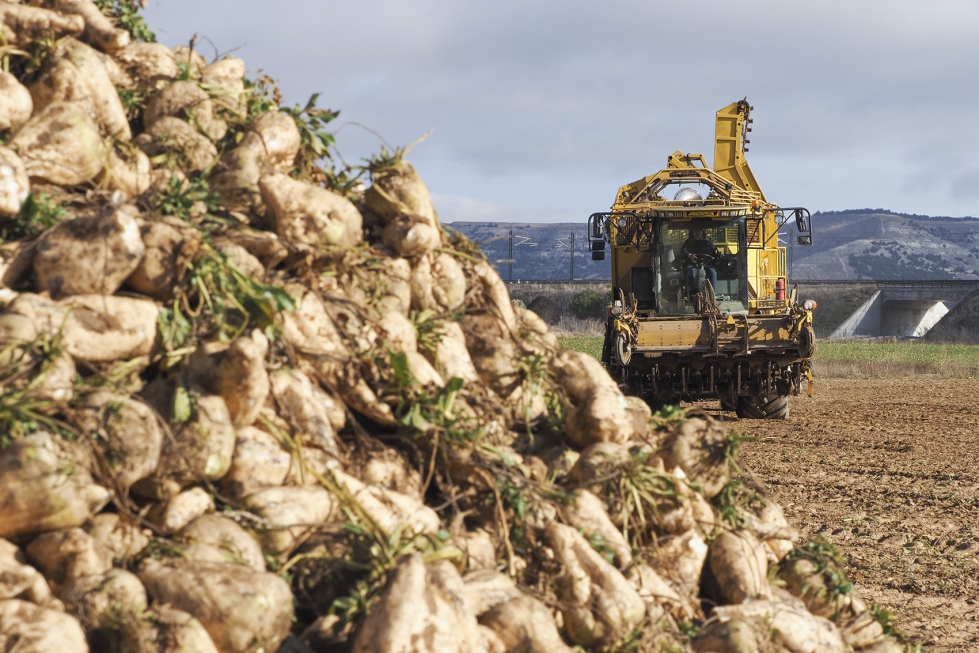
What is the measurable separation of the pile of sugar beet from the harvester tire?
31.3 feet

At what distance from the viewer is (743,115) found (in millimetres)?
18312

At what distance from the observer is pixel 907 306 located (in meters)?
69.4

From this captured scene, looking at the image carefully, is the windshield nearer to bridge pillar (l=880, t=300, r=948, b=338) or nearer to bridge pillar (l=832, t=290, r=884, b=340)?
bridge pillar (l=832, t=290, r=884, b=340)

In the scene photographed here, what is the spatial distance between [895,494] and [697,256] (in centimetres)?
595

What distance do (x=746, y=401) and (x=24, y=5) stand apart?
11.8 meters

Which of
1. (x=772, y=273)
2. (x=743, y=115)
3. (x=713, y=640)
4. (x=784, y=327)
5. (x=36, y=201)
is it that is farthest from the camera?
(x=743, y=115)

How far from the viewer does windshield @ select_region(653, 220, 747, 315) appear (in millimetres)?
15016

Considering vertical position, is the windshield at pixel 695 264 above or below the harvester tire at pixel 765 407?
above

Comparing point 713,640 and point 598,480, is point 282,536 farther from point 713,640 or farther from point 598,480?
point 713,640

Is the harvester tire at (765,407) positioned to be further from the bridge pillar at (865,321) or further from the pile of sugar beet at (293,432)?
the bridge pillar at (865,321)

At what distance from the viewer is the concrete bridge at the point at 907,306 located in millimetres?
66875

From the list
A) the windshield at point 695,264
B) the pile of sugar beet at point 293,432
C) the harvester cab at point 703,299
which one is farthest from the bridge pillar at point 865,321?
the pile of sugar beet at point 293,432

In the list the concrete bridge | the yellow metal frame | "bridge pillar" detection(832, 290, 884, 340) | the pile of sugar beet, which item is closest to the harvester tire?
the yellow metal frame

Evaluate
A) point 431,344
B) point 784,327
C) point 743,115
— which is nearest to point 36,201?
point 431,344
